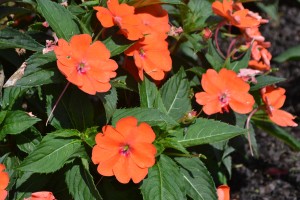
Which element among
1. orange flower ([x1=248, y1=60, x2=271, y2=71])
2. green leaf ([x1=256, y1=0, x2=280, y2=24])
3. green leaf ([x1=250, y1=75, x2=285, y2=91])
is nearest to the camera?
green leaf ([x1=250, y1=75, x2=285, y2=91])

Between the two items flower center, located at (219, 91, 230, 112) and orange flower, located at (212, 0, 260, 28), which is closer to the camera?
flower center, located at (219, 91, 230, 112)

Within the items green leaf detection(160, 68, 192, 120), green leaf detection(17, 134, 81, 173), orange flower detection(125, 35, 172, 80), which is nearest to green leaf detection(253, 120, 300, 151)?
green leaf detection(160, 68, 192, 120)

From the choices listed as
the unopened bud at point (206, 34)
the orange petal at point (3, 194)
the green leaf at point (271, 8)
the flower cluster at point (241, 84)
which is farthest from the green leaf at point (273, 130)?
the green leaf at point (271, 8)

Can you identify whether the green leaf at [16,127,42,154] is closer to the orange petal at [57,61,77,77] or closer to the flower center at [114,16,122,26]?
the orange petal at [57,61,77,77]

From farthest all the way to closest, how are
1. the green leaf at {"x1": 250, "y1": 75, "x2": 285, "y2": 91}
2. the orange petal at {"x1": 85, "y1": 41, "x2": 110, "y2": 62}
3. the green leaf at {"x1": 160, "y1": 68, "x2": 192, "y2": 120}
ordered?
the green leaf at {"x1": 250, "y1": 75, "x2": 285, "y2": 91}
the green leaf at {"x1": 160, "y1": 68, "x2": 192, "y2": 120}
the orange petal at {"x1": 85, "y1": 41, "x2": 110, "y2": 62}

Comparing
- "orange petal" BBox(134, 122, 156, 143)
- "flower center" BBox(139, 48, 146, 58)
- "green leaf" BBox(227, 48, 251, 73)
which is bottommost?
"green leaf" BBox(227, 48, 251, 73)

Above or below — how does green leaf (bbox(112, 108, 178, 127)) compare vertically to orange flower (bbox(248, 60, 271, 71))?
Result: above

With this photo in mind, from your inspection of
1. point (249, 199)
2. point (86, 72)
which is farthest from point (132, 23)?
point (249, 199)

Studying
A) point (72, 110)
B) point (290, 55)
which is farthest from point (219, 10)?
point (290, 55)
